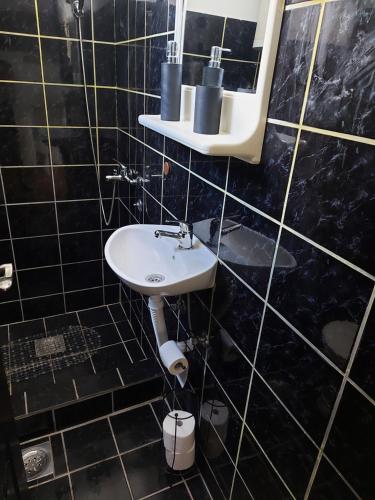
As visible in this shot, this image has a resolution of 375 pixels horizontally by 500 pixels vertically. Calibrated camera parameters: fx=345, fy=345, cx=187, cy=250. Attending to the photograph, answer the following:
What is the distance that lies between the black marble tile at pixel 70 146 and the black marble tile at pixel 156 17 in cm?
77

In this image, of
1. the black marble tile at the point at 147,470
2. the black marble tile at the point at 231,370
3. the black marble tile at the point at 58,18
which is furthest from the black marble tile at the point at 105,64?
the black marble tile at the point at 147,470

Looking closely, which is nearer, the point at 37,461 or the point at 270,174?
the point at 270,174

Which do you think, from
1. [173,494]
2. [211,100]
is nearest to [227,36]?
[211,100]

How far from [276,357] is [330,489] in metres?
0.32

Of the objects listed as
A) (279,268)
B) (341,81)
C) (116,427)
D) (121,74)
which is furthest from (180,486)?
(121,74)

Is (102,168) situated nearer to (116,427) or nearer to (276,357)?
(116,427)

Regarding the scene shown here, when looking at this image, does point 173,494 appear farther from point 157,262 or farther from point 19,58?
point 19,58

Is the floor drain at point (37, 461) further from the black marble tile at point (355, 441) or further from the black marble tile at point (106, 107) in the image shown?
the black marble tile at point (106, 107)

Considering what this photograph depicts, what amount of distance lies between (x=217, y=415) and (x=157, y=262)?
67 cm

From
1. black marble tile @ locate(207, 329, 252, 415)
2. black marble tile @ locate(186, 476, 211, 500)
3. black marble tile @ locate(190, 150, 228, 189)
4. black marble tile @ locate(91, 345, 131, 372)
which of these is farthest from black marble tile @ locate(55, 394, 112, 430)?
black marble tile @ locate(190, 150, 228, 189)

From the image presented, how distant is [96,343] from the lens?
2217 millimetres

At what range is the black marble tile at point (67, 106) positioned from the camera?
195 cm

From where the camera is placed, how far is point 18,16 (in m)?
1.74

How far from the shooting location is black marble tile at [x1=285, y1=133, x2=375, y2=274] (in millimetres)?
649
